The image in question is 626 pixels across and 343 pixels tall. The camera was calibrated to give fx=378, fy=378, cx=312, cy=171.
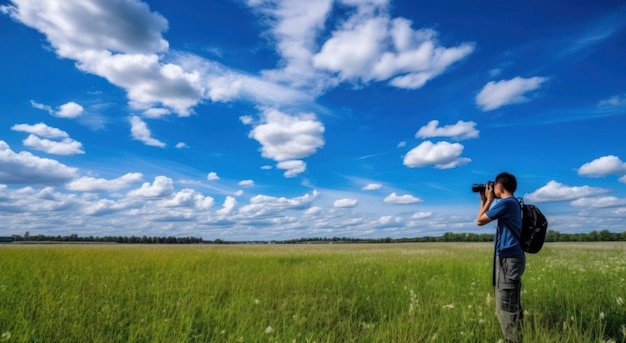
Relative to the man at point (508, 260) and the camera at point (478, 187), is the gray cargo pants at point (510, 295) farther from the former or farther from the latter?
the camera at point (478, 187)

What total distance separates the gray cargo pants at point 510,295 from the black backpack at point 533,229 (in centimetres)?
20

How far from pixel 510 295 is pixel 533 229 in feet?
3.27

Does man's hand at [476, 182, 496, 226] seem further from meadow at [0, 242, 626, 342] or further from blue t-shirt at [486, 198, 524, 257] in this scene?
meadow at [0, 242, 626, 342]

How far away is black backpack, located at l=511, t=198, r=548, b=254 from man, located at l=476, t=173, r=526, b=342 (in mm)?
77

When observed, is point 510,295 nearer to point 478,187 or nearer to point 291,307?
point 478,187

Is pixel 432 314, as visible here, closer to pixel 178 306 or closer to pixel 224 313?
pixel 224 313

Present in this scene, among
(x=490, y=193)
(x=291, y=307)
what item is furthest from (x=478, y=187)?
(x=291, y=307)

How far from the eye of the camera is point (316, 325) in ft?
21.5

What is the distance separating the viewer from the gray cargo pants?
534 cm

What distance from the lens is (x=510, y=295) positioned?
5.39m

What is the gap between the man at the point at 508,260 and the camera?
536 cm

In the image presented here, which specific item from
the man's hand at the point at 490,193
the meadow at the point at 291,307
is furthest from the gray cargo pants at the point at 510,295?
the man's hand at the point at 490,193

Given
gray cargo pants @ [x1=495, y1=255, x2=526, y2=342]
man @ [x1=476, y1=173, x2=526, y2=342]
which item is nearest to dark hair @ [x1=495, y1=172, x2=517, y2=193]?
man @ [x1=476, y1=173, x2=526, y2=342]

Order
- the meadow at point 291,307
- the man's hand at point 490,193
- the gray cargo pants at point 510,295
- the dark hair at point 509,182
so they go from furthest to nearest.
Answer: the man's hand at point 490,193 < the dark hair at point 509,182 < the meadow at point 291,307 < the gray cargo pants at point 510,295
